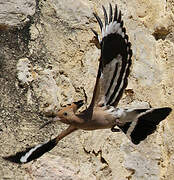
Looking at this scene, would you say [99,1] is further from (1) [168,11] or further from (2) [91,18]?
(1) [168,11]

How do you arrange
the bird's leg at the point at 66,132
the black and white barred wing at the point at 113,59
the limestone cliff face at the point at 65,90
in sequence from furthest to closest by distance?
the limestone cliff face at the point at 65,90
the bird's leg at the point at 66,132
the black and white barred wing at the point at 113,59

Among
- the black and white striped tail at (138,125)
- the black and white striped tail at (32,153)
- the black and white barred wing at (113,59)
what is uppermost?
the black and white barred wing at (113,59)

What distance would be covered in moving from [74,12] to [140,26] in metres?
0.47

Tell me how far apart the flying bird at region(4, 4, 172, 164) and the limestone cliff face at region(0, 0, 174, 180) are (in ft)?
0.76

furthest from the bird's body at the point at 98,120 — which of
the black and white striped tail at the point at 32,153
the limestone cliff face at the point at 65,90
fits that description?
the limestone cliff face at the point at 65,90

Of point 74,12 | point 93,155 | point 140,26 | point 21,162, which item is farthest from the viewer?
point 140,26

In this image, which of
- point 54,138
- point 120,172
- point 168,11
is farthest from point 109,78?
point 168,11

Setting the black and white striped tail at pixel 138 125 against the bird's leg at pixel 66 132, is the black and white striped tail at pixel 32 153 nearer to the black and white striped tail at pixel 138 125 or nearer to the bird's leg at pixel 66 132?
the bird's leg at pixel 66 132

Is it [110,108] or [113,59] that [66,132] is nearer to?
[110,108]

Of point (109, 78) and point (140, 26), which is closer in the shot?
point (109, 78)

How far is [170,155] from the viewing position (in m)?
3.34

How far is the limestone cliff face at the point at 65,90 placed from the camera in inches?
117

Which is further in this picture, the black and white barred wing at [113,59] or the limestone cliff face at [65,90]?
the limestone cliff face at [65,90]

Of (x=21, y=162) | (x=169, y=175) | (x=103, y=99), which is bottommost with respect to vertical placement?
(x=169, y=175)
